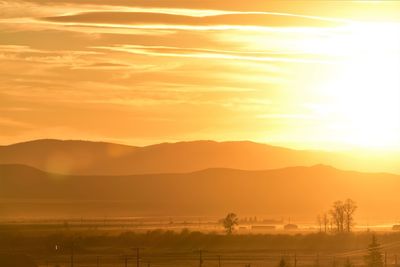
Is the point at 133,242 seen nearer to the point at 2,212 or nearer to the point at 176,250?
the point at 176,250

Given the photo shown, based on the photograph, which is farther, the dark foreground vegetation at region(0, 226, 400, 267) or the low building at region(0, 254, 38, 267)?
the dark foreground vegetation at region(0, 226, 400, 267)

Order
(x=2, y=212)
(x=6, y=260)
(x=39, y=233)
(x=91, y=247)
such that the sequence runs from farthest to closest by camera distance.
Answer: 1. (x=2, y=212)
2. (x=39, y=233)
3. (x=91, y=247)
4. (x=6, y=260)

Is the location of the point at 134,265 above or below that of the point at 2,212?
below

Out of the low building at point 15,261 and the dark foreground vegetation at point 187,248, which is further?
the dark foreground vegetation at point 187,248

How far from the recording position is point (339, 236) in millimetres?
91938

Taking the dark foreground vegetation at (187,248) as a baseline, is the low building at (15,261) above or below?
below

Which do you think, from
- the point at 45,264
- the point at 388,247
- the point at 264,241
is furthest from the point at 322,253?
the point at 45,264

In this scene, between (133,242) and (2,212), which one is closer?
(133,242)

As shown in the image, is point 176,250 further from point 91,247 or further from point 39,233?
point 39,233

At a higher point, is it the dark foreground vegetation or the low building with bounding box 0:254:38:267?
the dark foreground vegetation

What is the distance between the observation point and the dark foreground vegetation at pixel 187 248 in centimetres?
7325

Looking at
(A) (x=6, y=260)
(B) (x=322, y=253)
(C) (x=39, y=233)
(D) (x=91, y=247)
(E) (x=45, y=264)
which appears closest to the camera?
(A) (x=6, y=260)

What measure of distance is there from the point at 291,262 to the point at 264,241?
2327cm

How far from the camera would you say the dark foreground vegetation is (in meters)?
73.2
